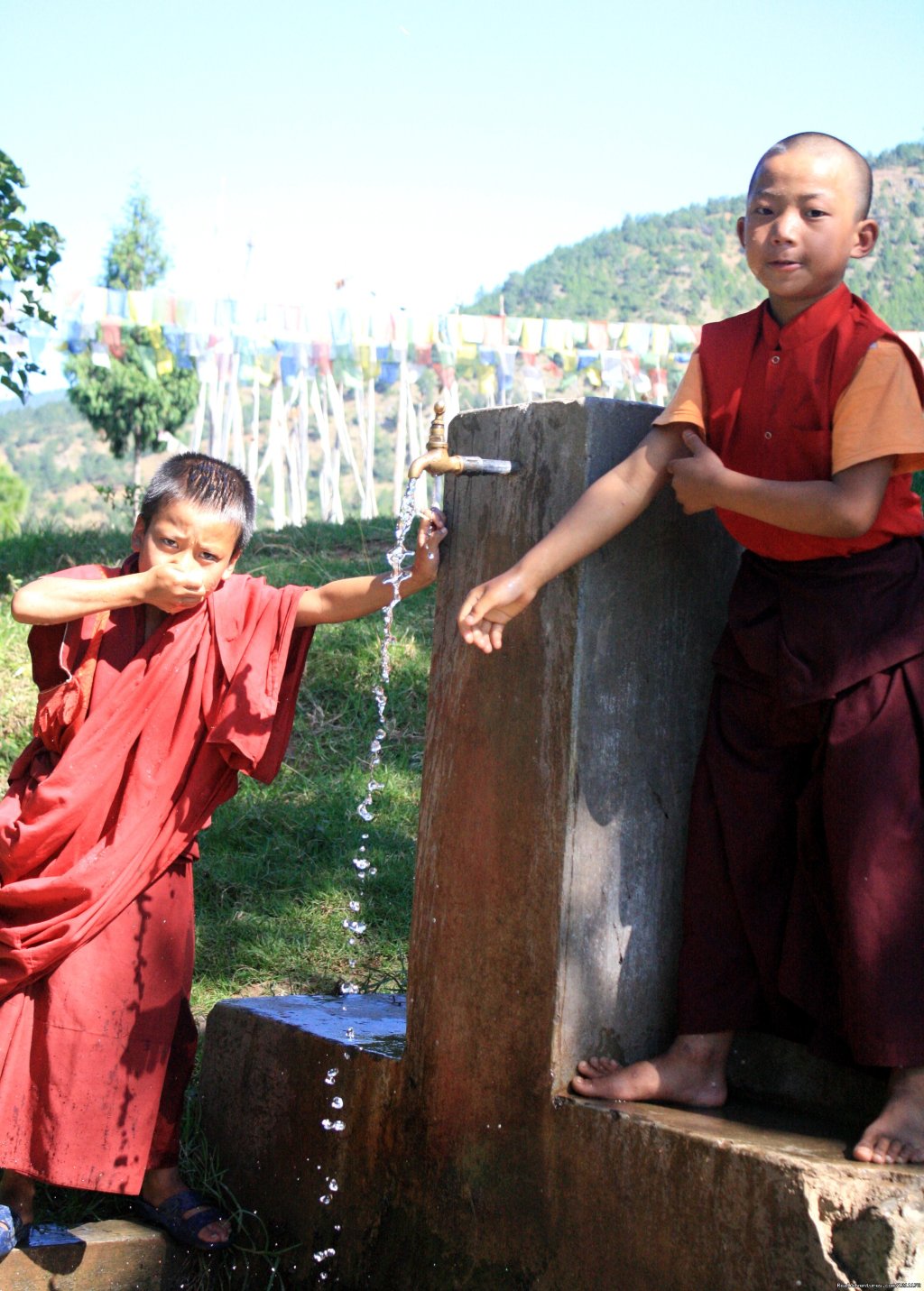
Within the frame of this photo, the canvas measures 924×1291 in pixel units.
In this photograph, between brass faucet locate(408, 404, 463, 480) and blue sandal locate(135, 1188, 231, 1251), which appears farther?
blue sandal locate(135, 1188, 231, 1251)

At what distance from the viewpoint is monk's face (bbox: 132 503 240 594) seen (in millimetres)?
2686

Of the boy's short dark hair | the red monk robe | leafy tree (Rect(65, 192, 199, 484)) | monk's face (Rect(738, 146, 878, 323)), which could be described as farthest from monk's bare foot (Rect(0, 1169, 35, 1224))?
leafy tree (Rect(65, 192, 199, 484))

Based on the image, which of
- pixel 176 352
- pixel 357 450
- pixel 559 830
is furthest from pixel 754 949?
pixel 357 450

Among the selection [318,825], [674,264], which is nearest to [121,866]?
[318,825]

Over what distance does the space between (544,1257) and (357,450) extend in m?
69.1

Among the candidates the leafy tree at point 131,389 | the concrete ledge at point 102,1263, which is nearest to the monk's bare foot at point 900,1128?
the concrete ledge at point 102,1263

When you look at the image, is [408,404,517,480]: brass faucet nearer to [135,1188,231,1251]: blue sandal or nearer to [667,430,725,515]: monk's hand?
[667,430,725,515]: monk's hand

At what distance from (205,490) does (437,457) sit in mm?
652

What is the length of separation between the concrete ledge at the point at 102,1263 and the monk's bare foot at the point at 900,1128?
1.53 meters

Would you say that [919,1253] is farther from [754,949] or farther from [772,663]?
[772,663]

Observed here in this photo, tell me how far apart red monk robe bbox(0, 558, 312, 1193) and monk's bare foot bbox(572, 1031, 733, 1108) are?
0.93m

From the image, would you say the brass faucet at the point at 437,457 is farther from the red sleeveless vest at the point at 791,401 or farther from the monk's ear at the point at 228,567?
the monk's ear at the point at 228,567

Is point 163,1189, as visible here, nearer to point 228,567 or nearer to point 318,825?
point 228,567

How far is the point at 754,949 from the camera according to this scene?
7.47 ft
